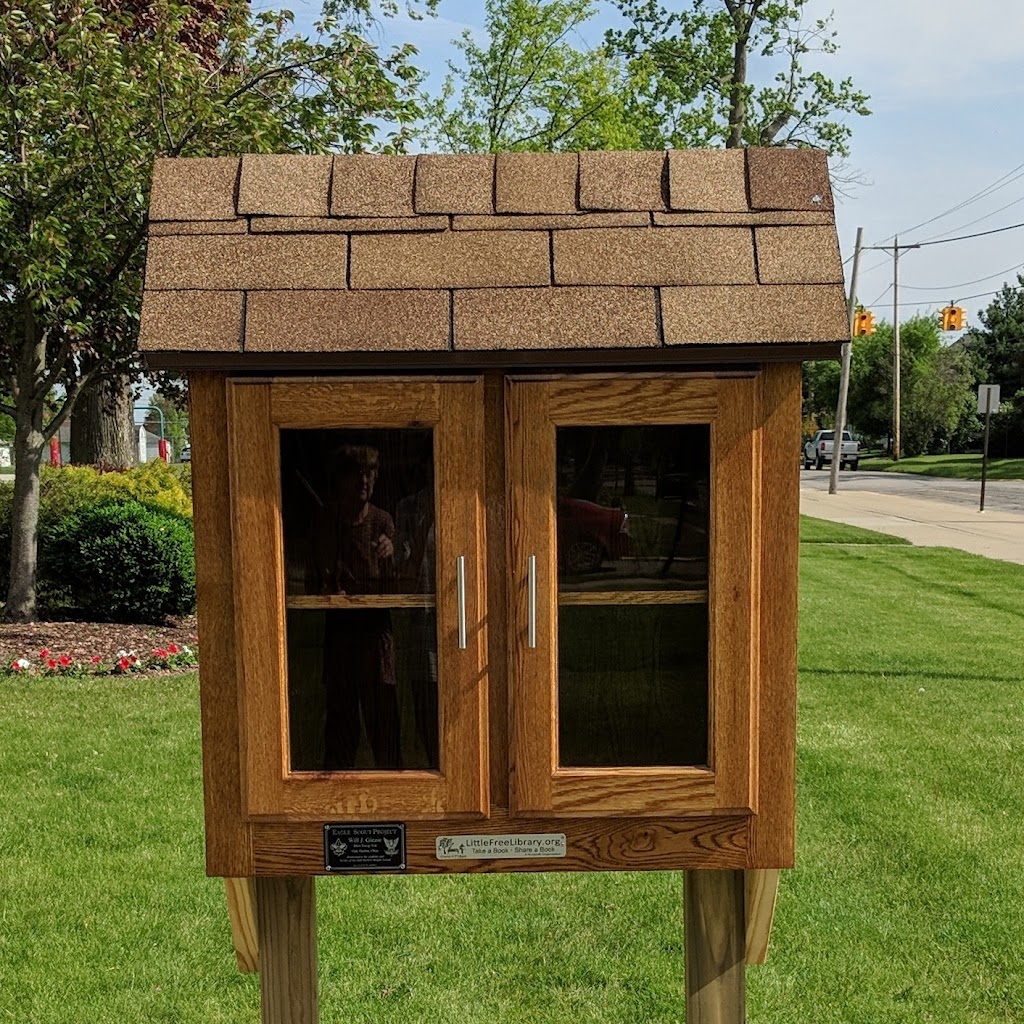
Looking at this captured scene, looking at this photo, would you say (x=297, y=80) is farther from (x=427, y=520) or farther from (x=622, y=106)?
(x=622, y=106)

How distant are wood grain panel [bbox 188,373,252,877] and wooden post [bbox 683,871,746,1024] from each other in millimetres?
844

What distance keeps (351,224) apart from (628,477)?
64 centimetres

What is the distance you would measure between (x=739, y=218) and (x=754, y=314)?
7.9 inches

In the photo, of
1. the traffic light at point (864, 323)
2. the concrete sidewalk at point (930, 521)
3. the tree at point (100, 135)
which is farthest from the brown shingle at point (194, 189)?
the traffic light at point (864, 323)

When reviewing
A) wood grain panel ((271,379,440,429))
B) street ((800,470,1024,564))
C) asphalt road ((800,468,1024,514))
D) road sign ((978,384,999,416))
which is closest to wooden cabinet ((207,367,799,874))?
wood grain panel ((271,379,440,429))

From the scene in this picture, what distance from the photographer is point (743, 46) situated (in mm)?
20109

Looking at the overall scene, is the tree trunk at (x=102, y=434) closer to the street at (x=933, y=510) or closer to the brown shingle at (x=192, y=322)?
the street at (x=933, y=510)

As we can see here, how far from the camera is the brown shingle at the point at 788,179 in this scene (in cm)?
180

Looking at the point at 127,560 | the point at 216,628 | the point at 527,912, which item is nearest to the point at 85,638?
the point at 127,560

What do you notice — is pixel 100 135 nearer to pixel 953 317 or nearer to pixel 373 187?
pixel 373 187

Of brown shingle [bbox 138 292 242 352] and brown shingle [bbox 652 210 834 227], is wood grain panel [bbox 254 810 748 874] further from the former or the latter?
brown shingle [bbox 652 210 834 227]

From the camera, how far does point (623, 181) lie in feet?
5.99

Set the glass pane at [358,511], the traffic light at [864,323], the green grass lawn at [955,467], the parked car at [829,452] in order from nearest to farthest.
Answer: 1. the glass pane at [358,511]
2. the traffic light at [864,323]
3. the green grass lawn at [955,467]
4. the parked car at [829,452]

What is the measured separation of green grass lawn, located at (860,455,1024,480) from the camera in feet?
107
